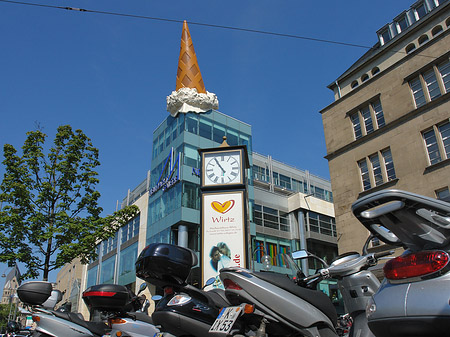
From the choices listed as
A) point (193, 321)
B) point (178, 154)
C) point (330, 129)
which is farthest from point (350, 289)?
point (178, 154)

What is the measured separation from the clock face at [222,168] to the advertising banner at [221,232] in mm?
534

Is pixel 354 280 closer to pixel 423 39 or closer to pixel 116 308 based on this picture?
pixel 116 308

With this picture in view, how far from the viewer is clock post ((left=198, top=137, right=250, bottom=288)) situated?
562 inches

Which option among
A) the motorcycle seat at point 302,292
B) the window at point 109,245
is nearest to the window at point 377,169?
the motorcycle seat at point 302,292

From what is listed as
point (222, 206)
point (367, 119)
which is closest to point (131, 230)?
point (367, 119)

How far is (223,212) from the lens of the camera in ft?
49.2

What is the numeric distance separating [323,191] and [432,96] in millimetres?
30793

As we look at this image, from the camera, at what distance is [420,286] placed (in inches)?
85.4

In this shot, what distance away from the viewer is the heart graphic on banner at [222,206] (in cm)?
1511

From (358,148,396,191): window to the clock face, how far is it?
9644 mm

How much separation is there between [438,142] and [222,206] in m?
11.9

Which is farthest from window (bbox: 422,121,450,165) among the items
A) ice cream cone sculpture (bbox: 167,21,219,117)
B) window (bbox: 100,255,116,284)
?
window (bbox: 100,255,116,284)

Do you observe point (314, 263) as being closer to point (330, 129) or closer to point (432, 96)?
point (330, 129)

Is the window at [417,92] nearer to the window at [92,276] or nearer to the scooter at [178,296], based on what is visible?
the scooter at [178,296]
